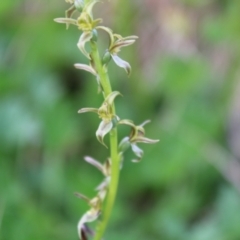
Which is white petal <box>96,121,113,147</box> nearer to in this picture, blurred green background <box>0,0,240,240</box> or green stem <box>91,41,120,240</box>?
green stem <box>91,41,120,240</box>

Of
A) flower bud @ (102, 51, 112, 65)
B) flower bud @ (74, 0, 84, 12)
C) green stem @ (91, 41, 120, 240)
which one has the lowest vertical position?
green stem @ (91, 41, 120, 240)

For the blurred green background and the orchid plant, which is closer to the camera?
the orchid plant

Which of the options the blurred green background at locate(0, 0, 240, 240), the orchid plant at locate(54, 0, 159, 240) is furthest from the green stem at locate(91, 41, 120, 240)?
the blurred green background at locate(0, 0, 240, 240)

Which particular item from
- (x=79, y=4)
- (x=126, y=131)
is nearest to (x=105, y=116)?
(x=79, y=4)

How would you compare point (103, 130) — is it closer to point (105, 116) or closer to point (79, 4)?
point (105, 116)

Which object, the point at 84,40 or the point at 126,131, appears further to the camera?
the point at 126,131

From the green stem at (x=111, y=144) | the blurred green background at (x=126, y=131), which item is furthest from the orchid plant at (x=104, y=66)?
the blurred green background at (x=126, y=131)

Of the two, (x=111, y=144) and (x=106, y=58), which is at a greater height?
(x=106, y=58)

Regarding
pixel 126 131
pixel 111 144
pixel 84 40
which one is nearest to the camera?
pixel 84 40

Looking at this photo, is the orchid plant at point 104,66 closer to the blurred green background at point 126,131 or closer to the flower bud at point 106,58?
the flower bud at point 106,58
